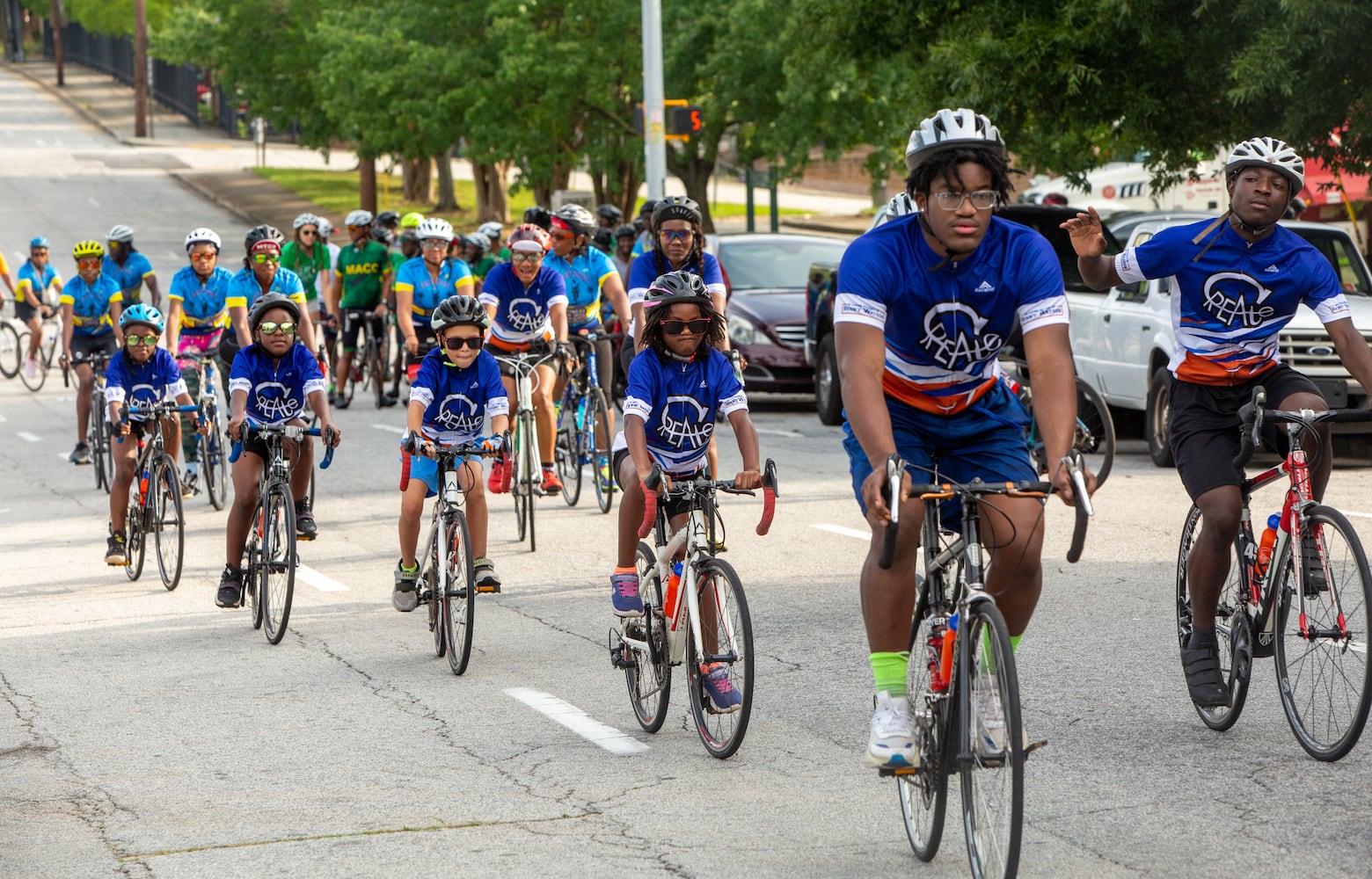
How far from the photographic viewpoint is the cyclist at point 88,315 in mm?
17156

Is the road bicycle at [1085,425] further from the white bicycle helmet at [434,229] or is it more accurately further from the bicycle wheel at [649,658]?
the white bicycle helmet at [434,229]

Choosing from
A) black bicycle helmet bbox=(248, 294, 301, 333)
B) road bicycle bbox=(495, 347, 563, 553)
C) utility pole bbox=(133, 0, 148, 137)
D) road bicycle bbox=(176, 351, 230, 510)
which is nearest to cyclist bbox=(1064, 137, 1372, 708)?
black bicycle helmet bbox=(248, 294, 301, 333)

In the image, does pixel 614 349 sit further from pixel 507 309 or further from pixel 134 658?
pixel 134 658

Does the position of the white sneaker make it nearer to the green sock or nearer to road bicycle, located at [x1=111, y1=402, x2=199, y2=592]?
the green sock

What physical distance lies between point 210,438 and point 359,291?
23.7 ft

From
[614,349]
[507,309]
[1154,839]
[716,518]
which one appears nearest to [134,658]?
[716,518]

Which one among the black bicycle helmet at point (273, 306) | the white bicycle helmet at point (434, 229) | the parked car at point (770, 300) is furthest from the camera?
the parked car at point (770, 300)

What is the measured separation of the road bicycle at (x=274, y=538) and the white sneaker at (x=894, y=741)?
478 cm

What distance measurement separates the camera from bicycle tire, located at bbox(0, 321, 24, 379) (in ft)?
86.4

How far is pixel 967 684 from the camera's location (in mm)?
4918

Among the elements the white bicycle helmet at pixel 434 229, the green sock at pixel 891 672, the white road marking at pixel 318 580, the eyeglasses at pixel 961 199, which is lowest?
the white road marking at pixel 318 580

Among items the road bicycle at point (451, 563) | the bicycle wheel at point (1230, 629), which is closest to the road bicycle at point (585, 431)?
the road bicycle at point (451, 563)

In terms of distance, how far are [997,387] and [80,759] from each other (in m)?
3.72

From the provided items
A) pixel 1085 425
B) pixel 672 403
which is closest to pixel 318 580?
pixel 672 403
